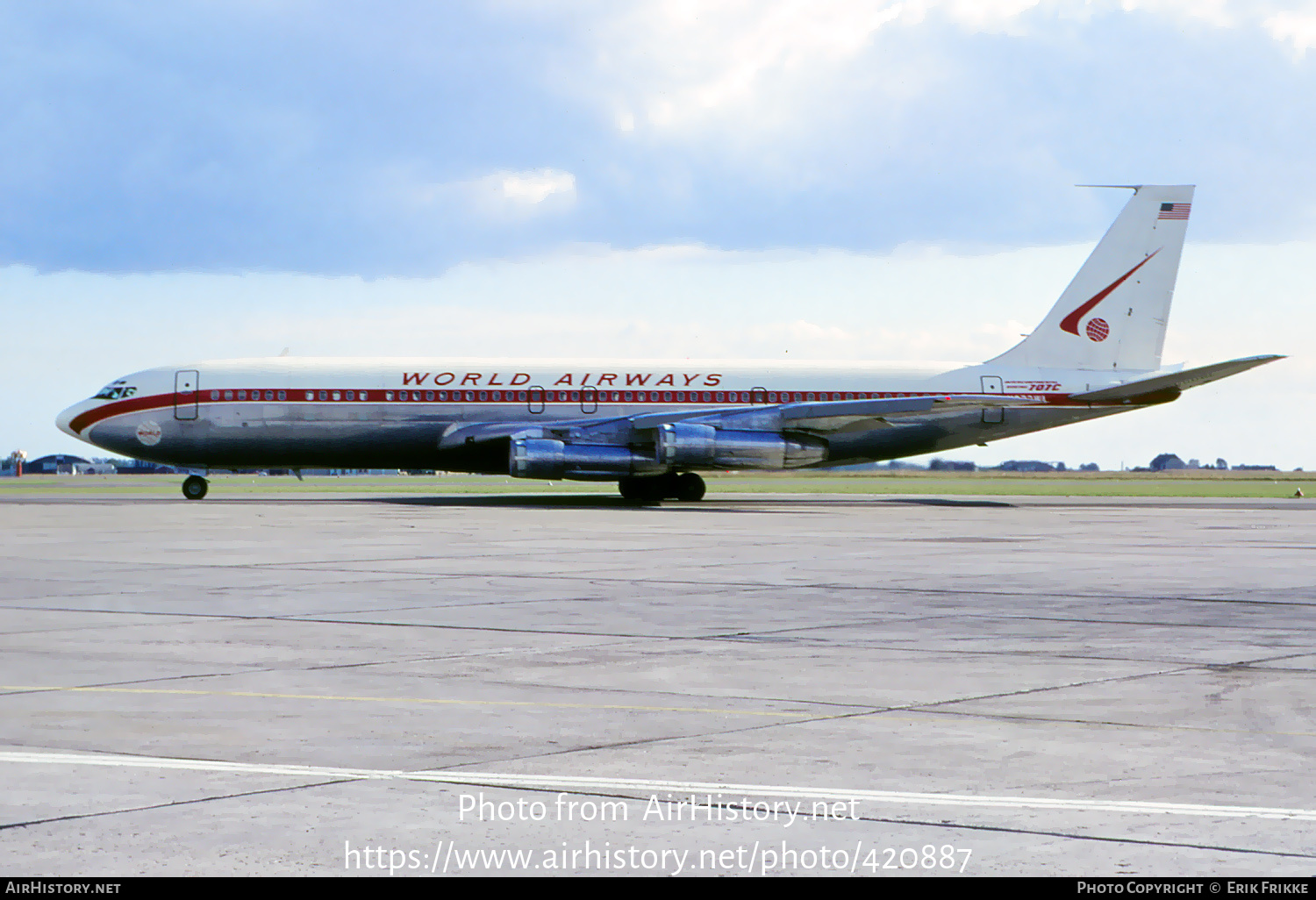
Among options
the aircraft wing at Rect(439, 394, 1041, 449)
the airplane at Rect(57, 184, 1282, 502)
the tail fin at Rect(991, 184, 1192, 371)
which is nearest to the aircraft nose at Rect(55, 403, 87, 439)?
the airplane at Rect(57, 184, 1282, 502)

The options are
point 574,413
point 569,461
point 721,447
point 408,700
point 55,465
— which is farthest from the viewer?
point 55,465

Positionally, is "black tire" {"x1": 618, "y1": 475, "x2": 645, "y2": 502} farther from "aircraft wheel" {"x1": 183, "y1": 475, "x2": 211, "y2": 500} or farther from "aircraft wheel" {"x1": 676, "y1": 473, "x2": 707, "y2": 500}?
"aircraft wheel" {"x1": 183, "y1": 475, "x2": 211, "y2": 500}

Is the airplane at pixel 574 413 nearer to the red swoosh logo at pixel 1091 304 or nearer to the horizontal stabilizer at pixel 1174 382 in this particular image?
the horizontal stabilizer at pixel 1174 382

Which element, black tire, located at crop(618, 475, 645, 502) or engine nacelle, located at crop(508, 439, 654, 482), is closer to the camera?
engine nacelle, located at crop(508, 439, 654, 482)

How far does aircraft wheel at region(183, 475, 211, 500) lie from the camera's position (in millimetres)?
39938

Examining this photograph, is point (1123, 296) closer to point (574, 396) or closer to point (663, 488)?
point (663, 488)

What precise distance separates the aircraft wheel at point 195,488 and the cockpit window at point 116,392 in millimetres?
2973

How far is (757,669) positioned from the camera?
9367 mm

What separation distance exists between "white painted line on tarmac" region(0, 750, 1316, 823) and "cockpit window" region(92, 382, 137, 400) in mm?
34624

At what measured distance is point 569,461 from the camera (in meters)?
36.1

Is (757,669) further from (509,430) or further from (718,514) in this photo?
(509,430)

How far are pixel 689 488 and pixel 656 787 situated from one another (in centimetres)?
3462

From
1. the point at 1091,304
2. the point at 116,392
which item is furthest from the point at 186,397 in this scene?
the point at 1091,304
